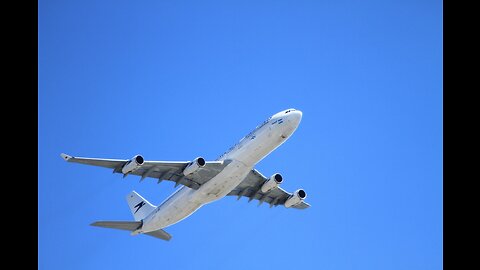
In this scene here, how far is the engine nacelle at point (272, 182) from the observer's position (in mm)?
50750

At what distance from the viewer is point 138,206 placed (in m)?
59.0

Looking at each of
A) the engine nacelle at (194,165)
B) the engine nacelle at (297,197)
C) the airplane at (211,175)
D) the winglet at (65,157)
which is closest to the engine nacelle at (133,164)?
the airplane at (211,175)

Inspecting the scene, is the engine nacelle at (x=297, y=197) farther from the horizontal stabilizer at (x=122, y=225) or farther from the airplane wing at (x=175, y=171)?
the horizontal stabilizer at (x=122, y=225)

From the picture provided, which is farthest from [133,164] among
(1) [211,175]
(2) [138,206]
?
(2) [138,206]

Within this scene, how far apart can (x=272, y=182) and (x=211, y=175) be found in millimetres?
6155

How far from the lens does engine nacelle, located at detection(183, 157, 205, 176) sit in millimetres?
45562

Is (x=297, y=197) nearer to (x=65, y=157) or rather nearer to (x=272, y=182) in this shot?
(x=272, y=182)

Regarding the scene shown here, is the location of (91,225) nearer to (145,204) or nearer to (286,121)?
(145,204)

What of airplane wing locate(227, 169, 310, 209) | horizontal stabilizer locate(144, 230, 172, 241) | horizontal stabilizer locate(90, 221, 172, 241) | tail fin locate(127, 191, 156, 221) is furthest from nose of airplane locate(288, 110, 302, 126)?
tail fin locate(127, 191, 156, 221)

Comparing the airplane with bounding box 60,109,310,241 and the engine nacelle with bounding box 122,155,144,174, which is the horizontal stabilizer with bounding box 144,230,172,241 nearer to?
the airplane with bounding box 60,109,310,241
